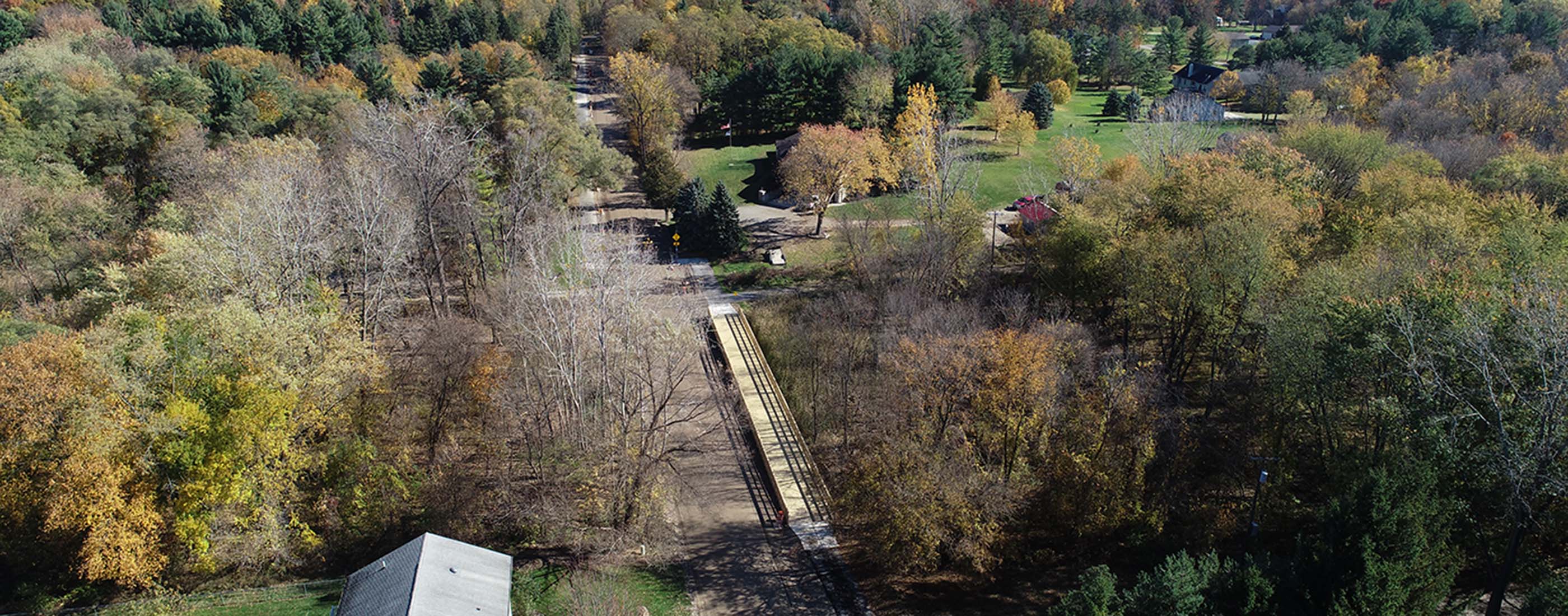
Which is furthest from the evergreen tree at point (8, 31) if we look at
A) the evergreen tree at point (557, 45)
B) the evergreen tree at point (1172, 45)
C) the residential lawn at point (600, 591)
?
the evergreen tree at point (1172, 45)

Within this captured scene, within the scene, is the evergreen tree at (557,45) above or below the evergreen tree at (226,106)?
above

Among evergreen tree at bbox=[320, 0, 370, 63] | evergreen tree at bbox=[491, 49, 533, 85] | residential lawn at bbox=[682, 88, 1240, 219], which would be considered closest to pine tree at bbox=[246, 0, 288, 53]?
evergreen tree at bbox=[320, 0, 370, 63]

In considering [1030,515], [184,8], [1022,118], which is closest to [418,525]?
[1030,515]

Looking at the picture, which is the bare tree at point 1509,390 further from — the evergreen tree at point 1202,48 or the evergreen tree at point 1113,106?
the evergreen tree at point 1202,48

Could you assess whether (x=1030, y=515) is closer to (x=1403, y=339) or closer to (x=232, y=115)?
(x=1403, y=339)

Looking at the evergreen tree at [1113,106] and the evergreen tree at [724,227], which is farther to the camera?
the evergreen tree at [1113,106]

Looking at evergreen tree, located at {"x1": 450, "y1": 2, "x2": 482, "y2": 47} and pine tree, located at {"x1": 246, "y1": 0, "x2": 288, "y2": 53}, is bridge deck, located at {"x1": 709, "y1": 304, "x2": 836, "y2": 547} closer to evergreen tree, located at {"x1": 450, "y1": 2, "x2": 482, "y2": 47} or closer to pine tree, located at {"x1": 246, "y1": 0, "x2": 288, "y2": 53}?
pine tree, located at {"x1": 246, "y1": 0, "x2": 288, "y2": 53}
